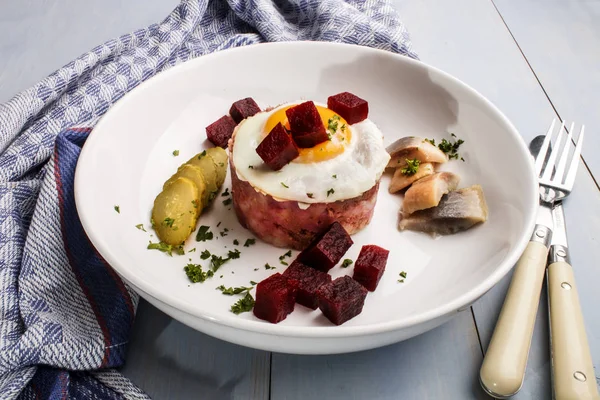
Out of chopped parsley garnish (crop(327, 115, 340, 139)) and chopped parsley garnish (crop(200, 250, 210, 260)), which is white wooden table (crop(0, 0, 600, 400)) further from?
chopped parsley garnish (crop(327, 115, 340, 139))

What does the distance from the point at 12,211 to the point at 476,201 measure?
8.87 ft

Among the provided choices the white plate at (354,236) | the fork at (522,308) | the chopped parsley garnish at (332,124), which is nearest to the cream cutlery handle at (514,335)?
the fork at (522,308)

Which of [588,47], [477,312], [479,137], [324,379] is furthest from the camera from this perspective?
[588,47]

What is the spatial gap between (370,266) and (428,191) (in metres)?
0.64

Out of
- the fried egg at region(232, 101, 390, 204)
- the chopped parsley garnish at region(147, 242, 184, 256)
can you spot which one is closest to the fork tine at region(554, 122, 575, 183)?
the fried egg at region(232, 101, 390, 204)

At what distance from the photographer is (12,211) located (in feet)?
10.8

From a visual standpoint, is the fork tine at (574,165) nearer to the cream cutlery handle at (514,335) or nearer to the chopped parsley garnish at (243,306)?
the cream cutlery handle at (514,335)

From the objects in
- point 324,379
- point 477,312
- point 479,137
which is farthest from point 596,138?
point 324,379

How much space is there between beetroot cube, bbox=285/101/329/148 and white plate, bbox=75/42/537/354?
70cm

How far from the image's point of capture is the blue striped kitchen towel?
2762mm

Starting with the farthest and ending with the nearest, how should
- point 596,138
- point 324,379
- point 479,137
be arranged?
point 596,138 < point 479,137 < point 324,379

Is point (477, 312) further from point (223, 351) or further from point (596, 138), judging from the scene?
point (596, 138)

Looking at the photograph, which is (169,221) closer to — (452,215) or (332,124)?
(332,124)

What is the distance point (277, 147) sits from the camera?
2.99 m
